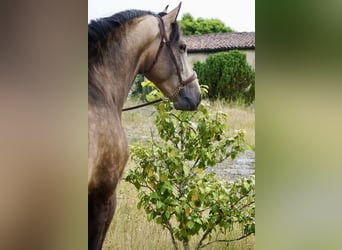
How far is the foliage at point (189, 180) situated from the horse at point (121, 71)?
13 cm

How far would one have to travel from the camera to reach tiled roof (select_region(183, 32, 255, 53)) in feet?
13.1

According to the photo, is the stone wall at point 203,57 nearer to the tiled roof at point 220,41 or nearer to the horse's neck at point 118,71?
the tiled roof at point 220,41

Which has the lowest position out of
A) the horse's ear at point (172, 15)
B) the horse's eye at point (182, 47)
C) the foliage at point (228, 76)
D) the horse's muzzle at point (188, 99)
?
the horse's muzzle at point (188, 99)

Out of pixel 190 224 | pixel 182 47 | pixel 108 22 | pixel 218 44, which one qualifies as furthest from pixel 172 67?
pixel 190 224

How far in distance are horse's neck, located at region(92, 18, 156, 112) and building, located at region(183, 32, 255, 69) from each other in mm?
343

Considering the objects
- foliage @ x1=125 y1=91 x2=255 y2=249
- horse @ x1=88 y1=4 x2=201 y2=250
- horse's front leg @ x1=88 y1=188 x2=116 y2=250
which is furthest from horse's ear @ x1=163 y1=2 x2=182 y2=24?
horse's front leg @ x1=88 y1=188 x2=116 y2=250

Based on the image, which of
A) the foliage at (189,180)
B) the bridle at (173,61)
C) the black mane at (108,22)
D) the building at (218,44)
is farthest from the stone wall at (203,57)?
the black mane at (108,22)

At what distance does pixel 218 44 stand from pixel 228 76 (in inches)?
9.7

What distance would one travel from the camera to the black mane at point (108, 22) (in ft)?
13.3

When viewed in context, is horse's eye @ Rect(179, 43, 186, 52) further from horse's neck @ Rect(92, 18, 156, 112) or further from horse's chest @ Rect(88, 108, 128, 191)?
horse's chest @ Rect(88, 108, 128, 191)

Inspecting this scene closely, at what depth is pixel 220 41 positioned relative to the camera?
403cm
